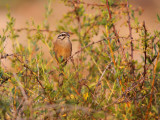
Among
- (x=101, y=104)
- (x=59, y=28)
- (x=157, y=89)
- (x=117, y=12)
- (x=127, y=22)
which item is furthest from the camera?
(x=59, y=28)

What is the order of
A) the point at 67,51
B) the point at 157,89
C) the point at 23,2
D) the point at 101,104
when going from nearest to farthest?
1. the point at 101,104
2. the point at 157,89
3. the point at 67,51
4. the point at 23,2

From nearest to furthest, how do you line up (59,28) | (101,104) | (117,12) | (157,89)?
(101,104) < (157,89) < (117,12) < (59,28)

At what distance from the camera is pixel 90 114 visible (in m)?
2.08

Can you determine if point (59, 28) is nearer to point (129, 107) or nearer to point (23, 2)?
point (129, 107)

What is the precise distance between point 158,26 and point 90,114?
35.2 inches

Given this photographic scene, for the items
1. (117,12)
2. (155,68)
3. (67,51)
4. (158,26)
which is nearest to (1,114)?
(155,68)

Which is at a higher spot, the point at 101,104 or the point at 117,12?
the point at 117,12

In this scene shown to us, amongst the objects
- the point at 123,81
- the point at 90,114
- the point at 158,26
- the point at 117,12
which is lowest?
the point at 90,114

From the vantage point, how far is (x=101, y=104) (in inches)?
85.0

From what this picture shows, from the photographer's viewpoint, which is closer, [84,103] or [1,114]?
[1,114]

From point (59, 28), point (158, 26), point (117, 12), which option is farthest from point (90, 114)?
point (59, 28)

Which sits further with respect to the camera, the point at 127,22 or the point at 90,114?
the point at 127,22

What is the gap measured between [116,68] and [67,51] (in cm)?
206

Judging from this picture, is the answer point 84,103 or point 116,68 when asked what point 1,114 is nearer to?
point 84,103
